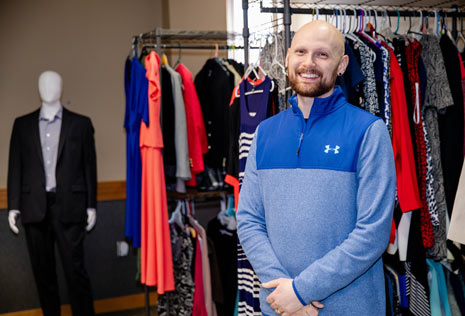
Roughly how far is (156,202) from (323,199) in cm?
165

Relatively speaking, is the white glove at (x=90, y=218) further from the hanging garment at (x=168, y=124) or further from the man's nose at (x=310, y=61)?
the man's nose at (x=310, y=61)

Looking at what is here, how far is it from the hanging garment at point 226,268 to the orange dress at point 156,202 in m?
0.31

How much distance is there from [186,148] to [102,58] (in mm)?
1547

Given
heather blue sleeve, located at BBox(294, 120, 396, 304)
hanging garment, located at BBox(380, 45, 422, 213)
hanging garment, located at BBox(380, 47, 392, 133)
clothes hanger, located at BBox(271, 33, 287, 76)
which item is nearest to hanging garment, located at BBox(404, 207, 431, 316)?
hanging garment, located at BBox(380, 45, 422, 213)

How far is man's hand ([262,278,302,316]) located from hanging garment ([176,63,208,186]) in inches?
70.2

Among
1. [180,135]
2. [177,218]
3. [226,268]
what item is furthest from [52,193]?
[226,268]

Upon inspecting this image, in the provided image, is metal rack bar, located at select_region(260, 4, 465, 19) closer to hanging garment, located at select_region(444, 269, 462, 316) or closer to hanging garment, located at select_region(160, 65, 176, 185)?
hanging garment, located at select_region(160, 65, 176, 185)

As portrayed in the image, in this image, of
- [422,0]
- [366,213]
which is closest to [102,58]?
[422,0]

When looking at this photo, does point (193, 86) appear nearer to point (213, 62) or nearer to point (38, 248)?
point (213, 62)

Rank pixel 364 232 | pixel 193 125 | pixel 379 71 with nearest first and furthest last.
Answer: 1. pixel 364 232
2. pixel 379 71
3. pixel 193 125

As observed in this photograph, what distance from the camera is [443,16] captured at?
262 centimetres

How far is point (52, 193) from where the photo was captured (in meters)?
3.48

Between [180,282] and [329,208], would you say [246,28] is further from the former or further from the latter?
[180,282]

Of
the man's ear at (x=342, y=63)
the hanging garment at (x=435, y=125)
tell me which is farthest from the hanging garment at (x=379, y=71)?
the man's ear at (x=342, y=63)
